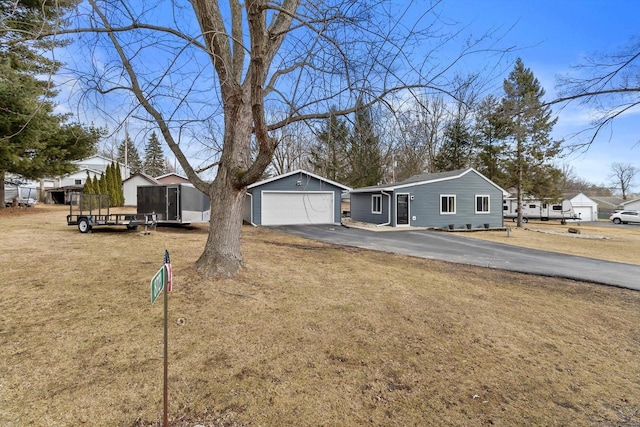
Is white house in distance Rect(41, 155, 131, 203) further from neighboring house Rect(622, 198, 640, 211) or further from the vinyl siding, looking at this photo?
neighboring house Rect(622, 198, 640, 211)

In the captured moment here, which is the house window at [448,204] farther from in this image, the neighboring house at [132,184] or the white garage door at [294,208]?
the neighboring house at [132,184]

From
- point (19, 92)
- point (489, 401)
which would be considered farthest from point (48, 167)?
point (489, 401)

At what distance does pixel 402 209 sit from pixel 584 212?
30.8m

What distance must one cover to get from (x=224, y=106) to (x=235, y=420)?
449cm

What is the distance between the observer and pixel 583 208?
36406mm

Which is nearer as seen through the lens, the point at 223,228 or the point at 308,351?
the point at 308,351

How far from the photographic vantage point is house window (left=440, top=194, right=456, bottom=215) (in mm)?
19250

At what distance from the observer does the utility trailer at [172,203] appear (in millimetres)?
13438

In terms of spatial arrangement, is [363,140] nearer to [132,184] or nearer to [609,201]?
[132,184]

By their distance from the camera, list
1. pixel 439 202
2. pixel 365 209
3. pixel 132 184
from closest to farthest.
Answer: pixel 439 202, pixel 365 209, pixel 132 184

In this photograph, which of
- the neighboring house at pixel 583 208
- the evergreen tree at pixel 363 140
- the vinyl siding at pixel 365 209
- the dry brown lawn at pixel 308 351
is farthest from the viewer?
the neighboring house at pixel 583 208

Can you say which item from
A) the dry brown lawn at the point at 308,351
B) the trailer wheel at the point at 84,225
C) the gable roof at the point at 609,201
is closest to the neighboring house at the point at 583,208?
the gable roof at the point at 609,201

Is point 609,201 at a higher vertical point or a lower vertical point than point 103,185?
lower

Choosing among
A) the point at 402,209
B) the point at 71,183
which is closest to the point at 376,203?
the point at 402,209
